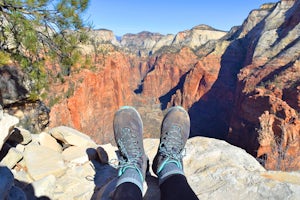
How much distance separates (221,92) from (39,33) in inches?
1809

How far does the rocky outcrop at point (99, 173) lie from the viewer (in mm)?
2182

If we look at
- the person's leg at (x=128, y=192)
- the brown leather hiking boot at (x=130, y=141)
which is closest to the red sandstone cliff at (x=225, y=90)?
the brown leather hiking boot at (x=130, y=141)

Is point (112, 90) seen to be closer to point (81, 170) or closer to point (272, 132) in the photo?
point (272, 132)

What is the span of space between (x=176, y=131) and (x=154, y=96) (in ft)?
214

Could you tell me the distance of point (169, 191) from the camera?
1823mm

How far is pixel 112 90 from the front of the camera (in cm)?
3800

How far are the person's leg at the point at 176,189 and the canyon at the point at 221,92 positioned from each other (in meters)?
2.46

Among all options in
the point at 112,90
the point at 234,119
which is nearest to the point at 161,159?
the point at 234,119

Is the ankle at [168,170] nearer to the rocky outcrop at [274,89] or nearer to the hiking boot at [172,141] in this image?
the hiking boot at [172,141]

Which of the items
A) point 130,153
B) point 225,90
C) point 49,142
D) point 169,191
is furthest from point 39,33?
point 225,90

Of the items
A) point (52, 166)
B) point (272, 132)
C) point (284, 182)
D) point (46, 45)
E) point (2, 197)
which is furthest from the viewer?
point (272, 132)

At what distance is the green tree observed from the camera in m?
3.06

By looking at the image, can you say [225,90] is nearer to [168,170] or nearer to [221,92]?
[221,92]

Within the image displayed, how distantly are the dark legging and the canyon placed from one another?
245 cm
